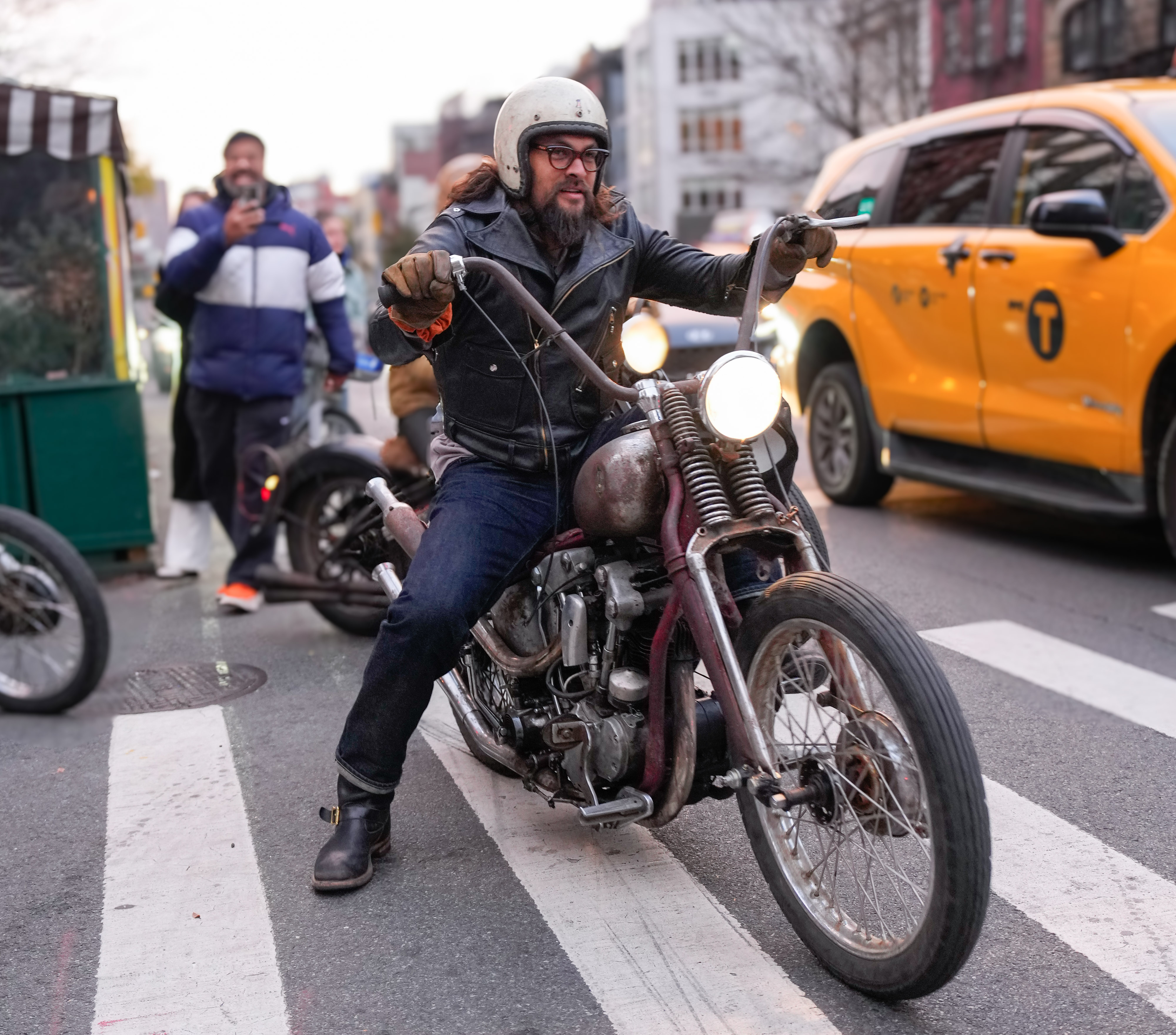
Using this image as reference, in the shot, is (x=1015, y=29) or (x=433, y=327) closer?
(x=433, y=327)

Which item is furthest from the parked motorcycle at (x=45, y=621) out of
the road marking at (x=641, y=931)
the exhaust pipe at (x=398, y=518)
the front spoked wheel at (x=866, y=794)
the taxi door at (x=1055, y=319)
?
the taxi door at (x=1055, y=319)

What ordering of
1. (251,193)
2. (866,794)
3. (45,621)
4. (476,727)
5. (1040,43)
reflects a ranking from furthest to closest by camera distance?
(1040,43) < (251,193) < (45,621) < (476,727) < (866,794)

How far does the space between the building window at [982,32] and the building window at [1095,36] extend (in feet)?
11.4

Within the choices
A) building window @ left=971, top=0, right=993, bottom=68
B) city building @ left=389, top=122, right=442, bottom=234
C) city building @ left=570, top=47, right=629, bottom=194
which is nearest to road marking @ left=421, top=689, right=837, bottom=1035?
building window @ left=971, top=0, right=993, bottom=68

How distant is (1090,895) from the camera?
3562 mm

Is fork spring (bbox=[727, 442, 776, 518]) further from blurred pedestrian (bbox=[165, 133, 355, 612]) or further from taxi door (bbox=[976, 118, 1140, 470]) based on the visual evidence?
blurred pedestrian (bbox=[165, 133, 355, 612])

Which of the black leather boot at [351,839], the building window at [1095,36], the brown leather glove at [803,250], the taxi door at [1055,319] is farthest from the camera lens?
the building window at [1095,36]

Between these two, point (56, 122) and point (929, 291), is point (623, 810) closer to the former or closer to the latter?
point (929, 291)

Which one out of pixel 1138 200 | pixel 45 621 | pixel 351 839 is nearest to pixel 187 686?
pixel 45 621

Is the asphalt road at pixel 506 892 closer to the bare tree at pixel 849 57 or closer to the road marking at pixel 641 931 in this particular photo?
the road marking at pixel 641 931

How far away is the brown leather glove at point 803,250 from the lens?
3531 millimetres

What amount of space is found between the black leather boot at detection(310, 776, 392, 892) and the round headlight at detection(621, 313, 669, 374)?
4.21ft

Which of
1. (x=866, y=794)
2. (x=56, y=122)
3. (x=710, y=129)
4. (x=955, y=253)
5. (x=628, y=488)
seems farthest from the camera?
(x=710, y=129)

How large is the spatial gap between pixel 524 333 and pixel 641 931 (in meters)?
1.49
